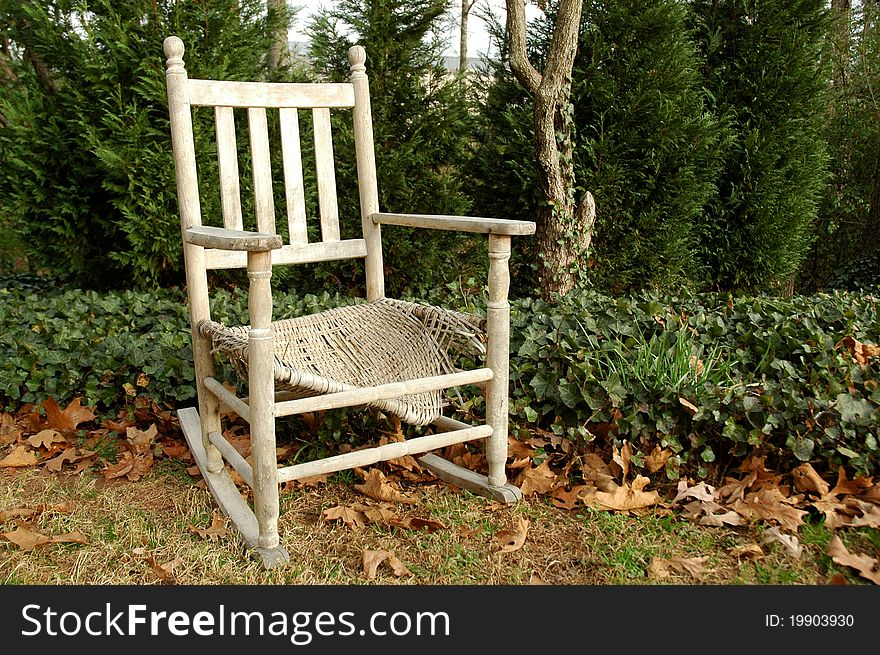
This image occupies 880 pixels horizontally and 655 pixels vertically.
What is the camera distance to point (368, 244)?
7.85ft

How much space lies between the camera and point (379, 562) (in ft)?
5.99

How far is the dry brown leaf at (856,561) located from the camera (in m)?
1.68

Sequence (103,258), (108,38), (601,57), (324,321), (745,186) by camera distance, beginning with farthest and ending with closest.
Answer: (745,186) → (601,57) → (103,258) → (108,38) → (324,321)

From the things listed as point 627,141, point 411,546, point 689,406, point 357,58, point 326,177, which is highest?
point 357,58

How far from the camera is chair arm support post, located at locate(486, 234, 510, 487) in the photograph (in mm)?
1952

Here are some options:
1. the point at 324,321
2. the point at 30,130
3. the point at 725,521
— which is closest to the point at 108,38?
the point at 30,130

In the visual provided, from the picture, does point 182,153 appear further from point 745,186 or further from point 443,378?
point 745,186

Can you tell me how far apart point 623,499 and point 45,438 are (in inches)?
73.0

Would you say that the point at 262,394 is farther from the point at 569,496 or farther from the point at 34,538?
the point at 569,496

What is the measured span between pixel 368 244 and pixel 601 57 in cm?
199

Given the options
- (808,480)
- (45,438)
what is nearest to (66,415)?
(45,438)

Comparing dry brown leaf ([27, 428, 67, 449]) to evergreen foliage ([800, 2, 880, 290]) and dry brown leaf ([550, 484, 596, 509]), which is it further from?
evergreen foliage ([800, 2, 880, 290])

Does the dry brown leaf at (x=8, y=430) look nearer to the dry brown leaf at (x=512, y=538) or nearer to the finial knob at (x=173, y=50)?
the finial knob at (x=173, y=50)

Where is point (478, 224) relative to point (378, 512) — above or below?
above
